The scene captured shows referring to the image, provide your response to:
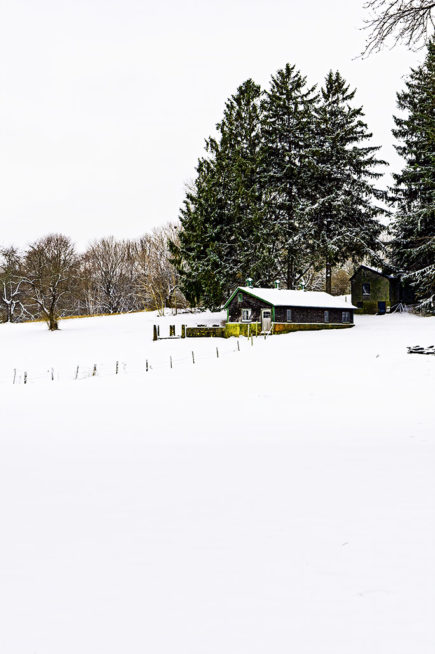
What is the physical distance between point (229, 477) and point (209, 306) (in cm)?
3516

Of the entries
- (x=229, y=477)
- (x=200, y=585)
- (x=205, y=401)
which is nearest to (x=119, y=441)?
(x=229, y=477)

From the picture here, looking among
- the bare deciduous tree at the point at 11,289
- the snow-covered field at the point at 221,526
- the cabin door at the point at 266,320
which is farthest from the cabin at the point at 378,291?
the bare deciduous tree at the point at 11,289

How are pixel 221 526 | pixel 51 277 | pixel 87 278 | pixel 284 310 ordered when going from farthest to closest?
1. pixel 87 278
2. pixel 51 277
3. pixel 284 310
4. pixel 221 526

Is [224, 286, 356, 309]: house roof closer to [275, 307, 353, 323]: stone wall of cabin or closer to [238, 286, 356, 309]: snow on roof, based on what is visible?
[238, 286, 356, 309]: snow on roof

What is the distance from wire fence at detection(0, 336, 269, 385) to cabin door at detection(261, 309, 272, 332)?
18.2 feet

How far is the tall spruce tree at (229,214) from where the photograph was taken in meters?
38.3

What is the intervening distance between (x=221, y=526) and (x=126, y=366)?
18177 millimetres

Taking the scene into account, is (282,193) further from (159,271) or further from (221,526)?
(221,526)

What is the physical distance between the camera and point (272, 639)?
295 cm

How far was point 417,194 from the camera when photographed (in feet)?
123

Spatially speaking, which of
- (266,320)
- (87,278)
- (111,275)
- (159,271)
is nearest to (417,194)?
(266,320)

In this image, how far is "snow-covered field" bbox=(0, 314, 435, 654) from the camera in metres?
3.09

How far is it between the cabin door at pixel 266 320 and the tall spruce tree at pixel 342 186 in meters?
9.44

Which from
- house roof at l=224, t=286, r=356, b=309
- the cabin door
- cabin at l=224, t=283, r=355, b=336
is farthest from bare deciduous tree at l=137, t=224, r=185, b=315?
the cabin door
